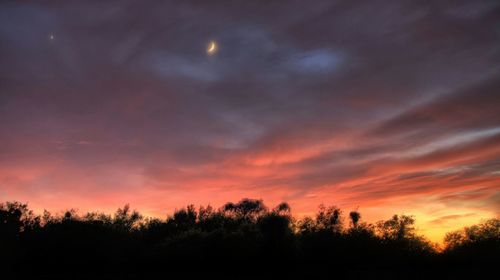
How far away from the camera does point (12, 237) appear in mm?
48531

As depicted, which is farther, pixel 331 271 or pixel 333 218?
pixel 333 218

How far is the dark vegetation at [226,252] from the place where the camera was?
4659 centimetres

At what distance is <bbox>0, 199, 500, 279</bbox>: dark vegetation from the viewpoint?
46594mm

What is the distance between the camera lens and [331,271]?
4881cm

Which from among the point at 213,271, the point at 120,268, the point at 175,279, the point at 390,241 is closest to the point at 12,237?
the point at 120,268

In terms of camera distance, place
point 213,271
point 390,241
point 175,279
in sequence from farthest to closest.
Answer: point 390,241 < point 213,271 < point 175,279

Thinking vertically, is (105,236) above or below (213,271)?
above

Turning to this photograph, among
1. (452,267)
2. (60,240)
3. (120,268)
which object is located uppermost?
(60,240)

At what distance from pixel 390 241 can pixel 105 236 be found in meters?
46.4

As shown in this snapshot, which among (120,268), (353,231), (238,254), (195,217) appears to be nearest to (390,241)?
(353,231)

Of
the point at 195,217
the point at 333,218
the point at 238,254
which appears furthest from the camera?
the point at 195,217

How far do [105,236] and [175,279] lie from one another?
12660 millimetres

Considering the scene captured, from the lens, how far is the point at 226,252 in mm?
52750

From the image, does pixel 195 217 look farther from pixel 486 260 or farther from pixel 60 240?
pixel 486 260
